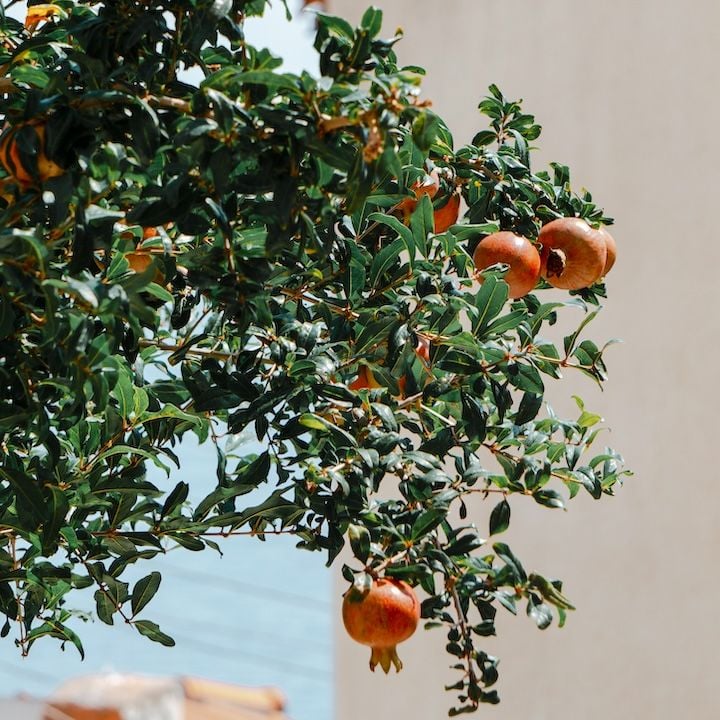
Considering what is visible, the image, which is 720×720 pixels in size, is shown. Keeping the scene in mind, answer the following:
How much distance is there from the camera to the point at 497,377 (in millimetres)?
1173

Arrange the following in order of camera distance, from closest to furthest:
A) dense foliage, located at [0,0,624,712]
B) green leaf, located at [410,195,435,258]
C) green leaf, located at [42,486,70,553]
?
dense foliage, located at [0,0,624,712] → green leaf, located at [42,486,70,553] → green leaf, located at [410,195,435,258]

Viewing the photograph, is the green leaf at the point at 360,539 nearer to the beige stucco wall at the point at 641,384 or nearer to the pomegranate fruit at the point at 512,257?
the pomegranate fruit at the point at 512,257

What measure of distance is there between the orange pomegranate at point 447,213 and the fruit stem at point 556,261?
0.37 feet

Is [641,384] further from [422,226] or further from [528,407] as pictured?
[422,226]

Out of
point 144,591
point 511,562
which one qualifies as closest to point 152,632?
point 144,591

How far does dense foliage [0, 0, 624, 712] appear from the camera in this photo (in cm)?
81

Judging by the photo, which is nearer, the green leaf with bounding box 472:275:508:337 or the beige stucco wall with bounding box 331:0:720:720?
A: the green leaf with bounding box 472:275:508:337

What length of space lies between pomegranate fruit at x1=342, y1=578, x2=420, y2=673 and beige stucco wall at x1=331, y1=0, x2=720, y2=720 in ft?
8.44

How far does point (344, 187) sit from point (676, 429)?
2932 mm

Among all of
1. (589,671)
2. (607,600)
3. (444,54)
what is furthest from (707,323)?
(444,54)

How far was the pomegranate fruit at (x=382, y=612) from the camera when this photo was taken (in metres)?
1.04

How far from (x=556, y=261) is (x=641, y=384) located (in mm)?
2578

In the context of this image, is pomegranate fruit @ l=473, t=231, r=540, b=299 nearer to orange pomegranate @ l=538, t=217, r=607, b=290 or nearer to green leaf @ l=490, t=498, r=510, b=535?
orange pomegranate @ l=538, t=217, r=607, b=290

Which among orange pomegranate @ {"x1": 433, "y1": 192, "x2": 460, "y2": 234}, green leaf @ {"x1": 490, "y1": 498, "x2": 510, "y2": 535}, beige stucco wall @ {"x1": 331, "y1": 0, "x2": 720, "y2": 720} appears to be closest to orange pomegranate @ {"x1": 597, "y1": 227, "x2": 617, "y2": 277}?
orange pomegranate @ {"x1": 433, "y1": 192, "x2": 460, "y2": 234}
